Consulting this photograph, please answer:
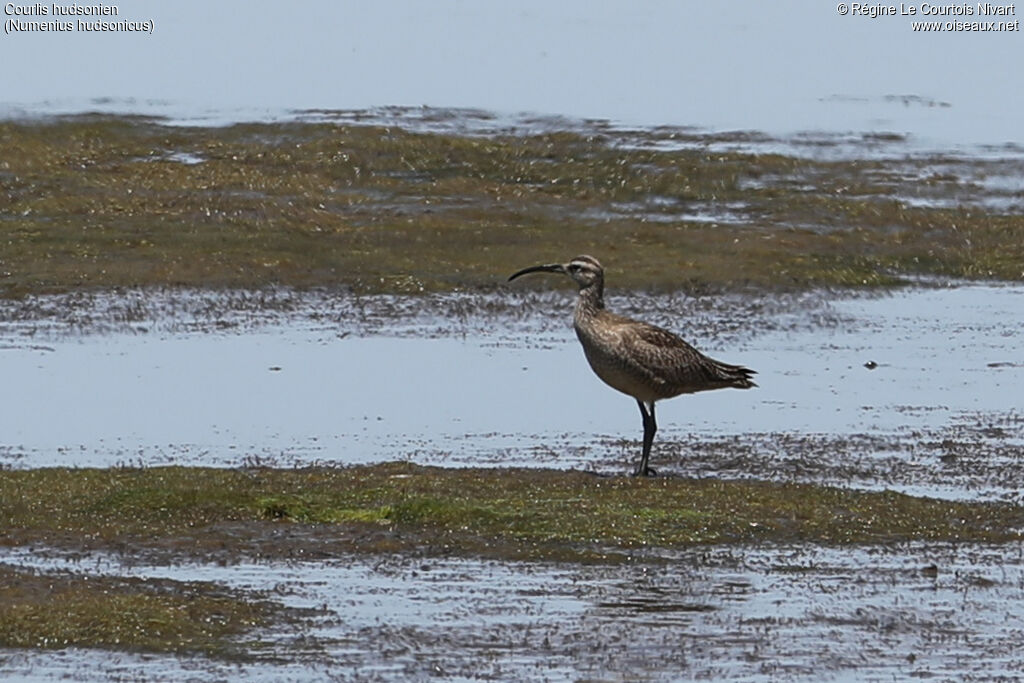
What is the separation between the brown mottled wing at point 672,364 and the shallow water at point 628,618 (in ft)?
9.28

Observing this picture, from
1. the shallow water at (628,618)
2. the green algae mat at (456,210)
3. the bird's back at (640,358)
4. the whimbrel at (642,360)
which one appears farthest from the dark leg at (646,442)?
the green algae mat at (456,210)

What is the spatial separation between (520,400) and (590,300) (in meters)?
2.15

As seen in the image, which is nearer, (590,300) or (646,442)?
(646,442)

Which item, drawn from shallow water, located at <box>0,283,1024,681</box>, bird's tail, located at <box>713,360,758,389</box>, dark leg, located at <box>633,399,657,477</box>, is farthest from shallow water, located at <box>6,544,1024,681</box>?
bird's tail, located at <box>713,360,758,389</box>

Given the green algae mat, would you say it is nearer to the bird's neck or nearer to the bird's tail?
the bird's neck

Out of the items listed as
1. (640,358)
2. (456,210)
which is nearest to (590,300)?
(640,358)

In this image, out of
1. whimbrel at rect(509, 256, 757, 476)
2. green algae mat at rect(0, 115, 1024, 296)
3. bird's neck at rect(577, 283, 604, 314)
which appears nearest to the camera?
whimbrel at rect(509, 256, 757, 476)

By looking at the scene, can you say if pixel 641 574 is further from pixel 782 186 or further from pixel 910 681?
pixel 782 186

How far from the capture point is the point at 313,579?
38.4 feet

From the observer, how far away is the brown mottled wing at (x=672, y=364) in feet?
50.1

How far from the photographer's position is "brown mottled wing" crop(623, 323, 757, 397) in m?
15.3

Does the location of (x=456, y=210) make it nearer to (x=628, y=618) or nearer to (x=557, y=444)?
(x=557, y=444)

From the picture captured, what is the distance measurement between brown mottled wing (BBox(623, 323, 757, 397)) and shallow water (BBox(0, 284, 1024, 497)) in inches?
18.8

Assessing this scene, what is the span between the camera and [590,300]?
15.7 metres
